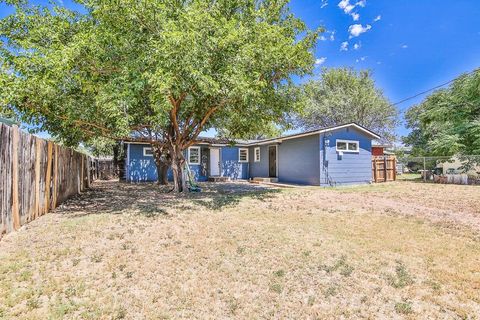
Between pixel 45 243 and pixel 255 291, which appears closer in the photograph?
pixel 255 291

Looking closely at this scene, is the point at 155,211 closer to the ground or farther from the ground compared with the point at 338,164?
closer to the ground

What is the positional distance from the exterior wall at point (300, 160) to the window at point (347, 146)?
1.46 m

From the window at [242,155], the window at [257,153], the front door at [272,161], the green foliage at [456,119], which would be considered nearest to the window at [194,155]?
the window at [242,155]

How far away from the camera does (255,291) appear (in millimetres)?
3164

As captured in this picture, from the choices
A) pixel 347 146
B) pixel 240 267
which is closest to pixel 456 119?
pixel 347 146

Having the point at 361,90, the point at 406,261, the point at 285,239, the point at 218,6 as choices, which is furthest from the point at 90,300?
the point at 361,90

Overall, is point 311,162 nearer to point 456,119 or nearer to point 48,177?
point 48,177

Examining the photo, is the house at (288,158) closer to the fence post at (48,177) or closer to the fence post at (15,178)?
the fence post at (48,177)

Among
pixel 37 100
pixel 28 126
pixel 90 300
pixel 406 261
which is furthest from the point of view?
pixel 28 126

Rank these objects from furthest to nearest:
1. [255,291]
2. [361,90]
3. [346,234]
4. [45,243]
Answer: 1. [361,90]
2. [346,234]
3. [45,243]
4. [255,291]

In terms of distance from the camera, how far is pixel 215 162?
62.8 feet

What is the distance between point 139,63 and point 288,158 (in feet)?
36.1

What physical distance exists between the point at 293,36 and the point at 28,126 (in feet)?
33.4

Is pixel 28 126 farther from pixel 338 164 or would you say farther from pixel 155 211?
pixel 338 164
